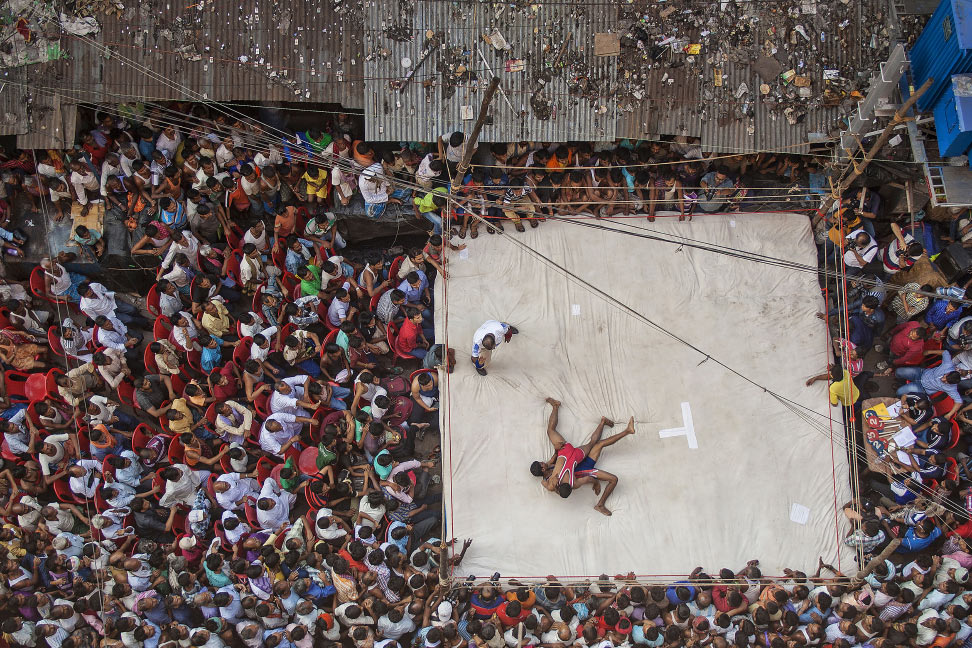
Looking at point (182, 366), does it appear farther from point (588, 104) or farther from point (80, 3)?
point (588, 104)

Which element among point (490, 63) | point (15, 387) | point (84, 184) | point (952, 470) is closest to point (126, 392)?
point (15, 387)

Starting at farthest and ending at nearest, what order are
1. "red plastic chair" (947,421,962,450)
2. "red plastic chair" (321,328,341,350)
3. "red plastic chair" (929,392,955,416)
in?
"red plastic chair" (321,328,341,350)
"red plastic chair" (929,392,955,416)
"red plastic chair" (947,421,962,450)

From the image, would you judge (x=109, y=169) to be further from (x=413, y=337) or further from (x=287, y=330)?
(x=413, y=337)

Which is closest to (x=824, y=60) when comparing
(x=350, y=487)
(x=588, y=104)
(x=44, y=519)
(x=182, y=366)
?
(x=588, y=104)

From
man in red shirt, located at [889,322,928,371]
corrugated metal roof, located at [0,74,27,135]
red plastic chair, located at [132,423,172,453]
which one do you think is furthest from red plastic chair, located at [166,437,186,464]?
man in red shirt, located at [889,322,928,371]

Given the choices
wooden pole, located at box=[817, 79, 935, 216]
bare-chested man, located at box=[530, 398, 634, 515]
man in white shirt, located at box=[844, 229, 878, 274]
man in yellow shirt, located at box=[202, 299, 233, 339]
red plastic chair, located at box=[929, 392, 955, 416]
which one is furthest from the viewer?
man in yellow shirt, located at box=[202, 299, 233, 339]

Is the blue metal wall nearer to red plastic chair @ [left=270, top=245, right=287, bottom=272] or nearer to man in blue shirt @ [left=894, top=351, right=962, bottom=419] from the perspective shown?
man in blue shirt @ [left=894, top=351, right=962, bottom=419]
